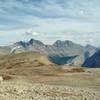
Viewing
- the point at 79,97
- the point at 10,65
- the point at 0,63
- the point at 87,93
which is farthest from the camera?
the point at 0,63

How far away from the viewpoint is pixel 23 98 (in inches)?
1919

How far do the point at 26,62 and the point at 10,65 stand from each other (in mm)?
9959

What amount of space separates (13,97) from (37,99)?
385 cm

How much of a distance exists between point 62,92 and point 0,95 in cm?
1412

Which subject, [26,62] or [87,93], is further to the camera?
[26,62]

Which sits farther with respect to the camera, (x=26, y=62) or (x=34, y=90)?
(x=26, y=62)

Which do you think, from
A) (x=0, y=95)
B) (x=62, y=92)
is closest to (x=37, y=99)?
(x=0, y=95)

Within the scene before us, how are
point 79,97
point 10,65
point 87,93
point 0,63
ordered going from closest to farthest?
point 79,97 → point 87,93 → point 10,65 → point 0,63

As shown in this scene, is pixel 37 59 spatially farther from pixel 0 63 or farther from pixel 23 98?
pixel 23 98

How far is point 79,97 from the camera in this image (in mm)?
53406

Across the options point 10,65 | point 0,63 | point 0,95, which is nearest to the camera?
point 0,95

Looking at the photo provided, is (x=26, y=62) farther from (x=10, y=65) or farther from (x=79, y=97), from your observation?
(x=79, y=97)

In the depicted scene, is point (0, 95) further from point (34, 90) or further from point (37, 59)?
point (37, 59)

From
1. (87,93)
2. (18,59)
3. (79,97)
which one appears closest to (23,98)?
(79,97)
